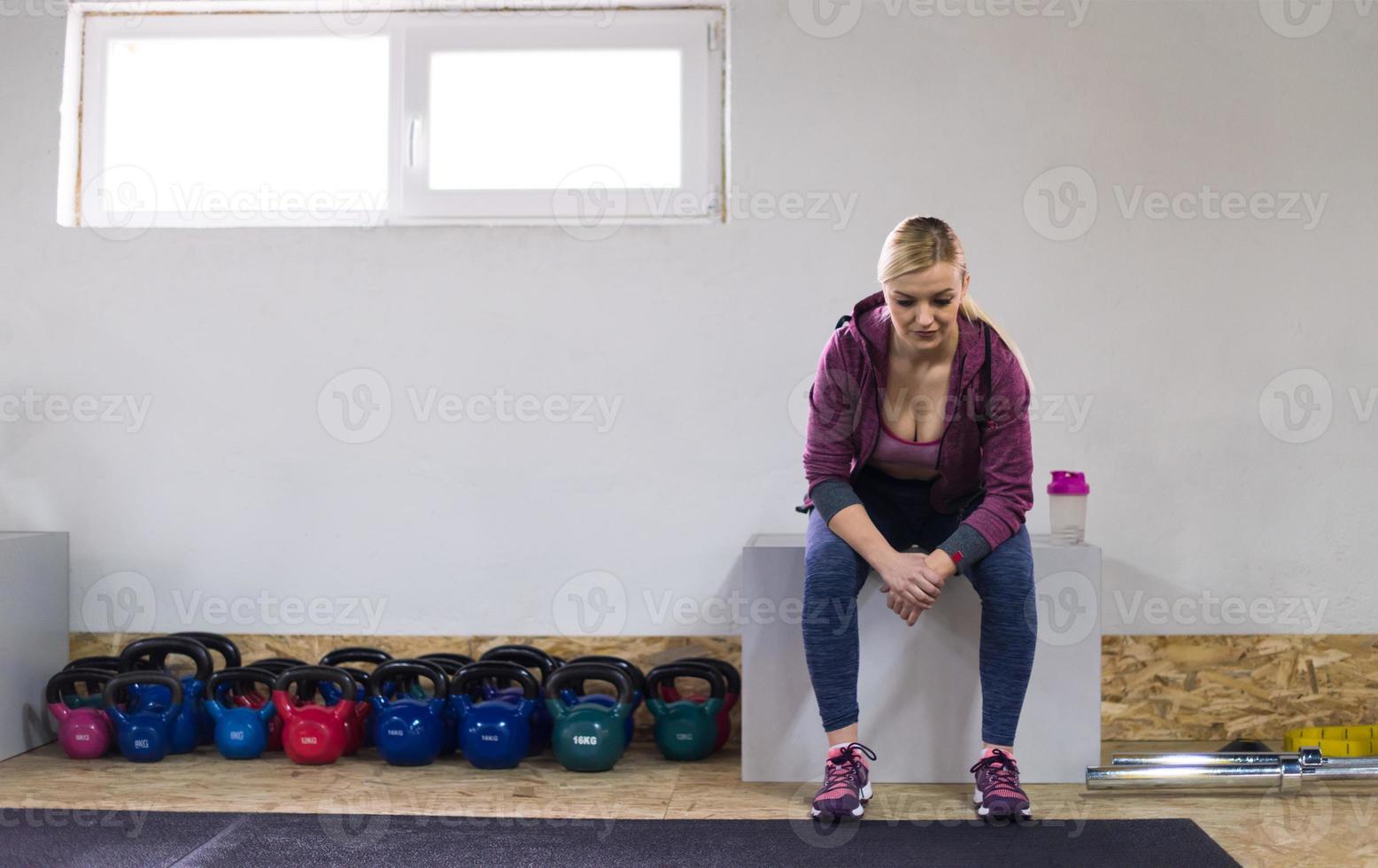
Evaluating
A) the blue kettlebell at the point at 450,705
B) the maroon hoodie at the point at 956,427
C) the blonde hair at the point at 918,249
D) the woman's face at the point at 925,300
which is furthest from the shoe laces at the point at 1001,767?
the blue kettlebell at the point at 450,705

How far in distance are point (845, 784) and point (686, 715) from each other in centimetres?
48

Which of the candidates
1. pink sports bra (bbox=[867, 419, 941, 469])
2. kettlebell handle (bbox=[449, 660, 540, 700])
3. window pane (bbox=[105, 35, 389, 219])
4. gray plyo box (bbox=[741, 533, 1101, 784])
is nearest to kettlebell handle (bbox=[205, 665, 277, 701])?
kettlebell handle (bbox=[449, 660, 540, 700])

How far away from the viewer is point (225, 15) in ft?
9.06

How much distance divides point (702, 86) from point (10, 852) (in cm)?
206

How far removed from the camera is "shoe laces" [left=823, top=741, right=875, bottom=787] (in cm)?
192

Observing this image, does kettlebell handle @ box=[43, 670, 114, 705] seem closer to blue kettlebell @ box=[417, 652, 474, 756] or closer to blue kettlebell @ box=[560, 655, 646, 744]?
blue kettlebell @ box=[417, 652, 474, 756]

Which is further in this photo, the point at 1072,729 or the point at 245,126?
the point at 245,126

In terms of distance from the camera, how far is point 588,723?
220cm

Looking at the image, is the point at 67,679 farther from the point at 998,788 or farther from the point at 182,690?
the point at 998,788

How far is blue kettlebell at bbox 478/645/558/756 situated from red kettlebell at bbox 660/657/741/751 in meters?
0.25

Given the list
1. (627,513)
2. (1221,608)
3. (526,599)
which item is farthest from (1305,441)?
(526,599)

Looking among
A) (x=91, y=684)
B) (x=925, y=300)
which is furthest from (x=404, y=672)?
(x=925, y=300)

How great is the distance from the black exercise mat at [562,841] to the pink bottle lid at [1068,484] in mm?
708

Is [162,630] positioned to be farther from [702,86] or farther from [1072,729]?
[1072,729]
